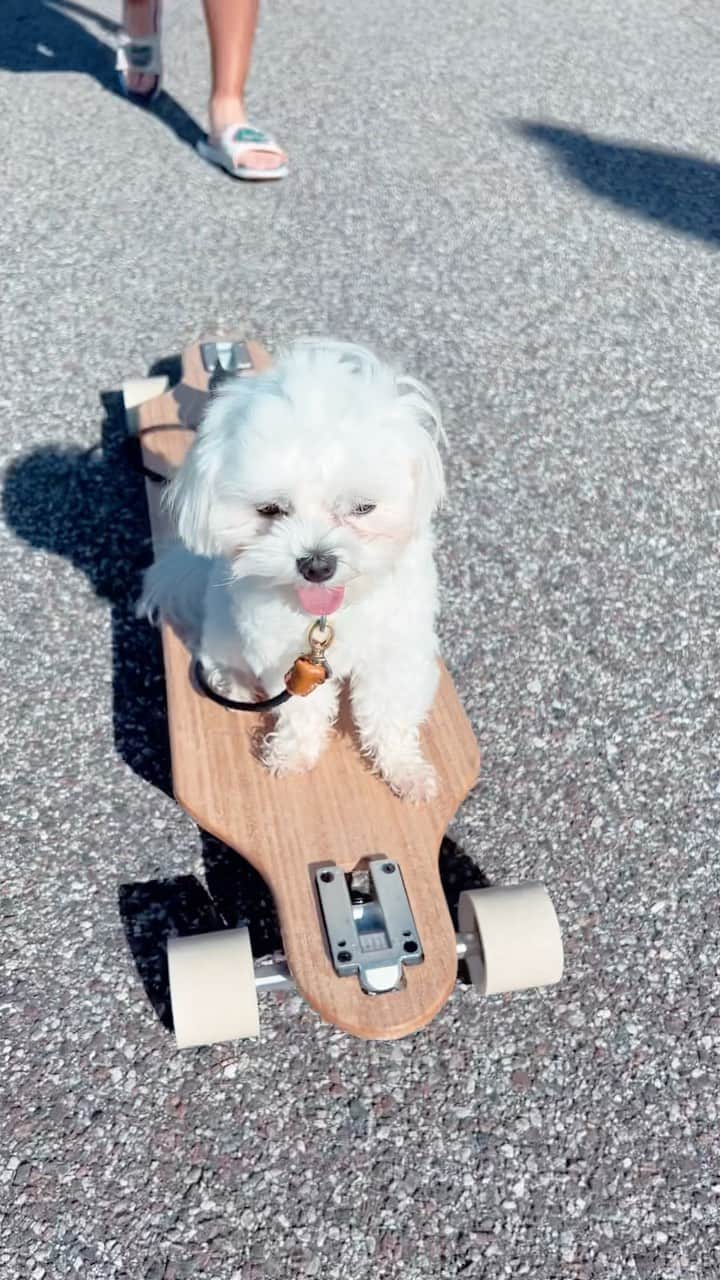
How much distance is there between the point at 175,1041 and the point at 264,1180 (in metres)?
0.33

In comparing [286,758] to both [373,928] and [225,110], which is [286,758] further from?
[225,110]

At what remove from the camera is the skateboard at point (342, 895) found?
1980 mm

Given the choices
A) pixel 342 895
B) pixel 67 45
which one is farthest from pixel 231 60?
pixel 342 895

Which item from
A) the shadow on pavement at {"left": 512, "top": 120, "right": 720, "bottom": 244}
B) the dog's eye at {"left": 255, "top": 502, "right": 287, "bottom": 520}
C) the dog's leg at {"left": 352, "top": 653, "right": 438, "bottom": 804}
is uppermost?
the dog's eye at {"left": 255, "top": 502, "right": 287, "bottom": 520}

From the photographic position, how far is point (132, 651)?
2855mm

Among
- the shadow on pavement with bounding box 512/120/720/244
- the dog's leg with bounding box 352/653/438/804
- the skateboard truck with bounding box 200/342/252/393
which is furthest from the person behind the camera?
the shadow on pavement with bounding box 512/120/720/244

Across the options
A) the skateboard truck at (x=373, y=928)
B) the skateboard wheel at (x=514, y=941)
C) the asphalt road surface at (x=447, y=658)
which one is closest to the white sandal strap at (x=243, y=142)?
the asphalt road surface at (x=447, y=658)

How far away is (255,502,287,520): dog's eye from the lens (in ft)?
5.97

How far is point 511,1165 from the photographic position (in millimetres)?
1990

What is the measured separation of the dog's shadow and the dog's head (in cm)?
72

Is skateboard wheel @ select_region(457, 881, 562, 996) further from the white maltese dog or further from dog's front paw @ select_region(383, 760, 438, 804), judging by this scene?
the white maltese dog

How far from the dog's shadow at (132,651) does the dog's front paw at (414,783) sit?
0.21 m

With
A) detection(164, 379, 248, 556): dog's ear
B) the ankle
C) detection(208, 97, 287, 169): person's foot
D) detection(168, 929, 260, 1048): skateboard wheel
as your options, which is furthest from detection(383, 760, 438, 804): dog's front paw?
the ankle

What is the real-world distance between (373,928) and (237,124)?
3959 millimetres
